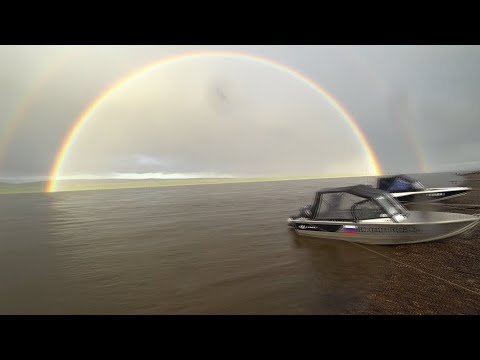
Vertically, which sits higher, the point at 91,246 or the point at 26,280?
the point at 91,246

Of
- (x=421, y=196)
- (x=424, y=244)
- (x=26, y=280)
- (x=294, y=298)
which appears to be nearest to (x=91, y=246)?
(x=26, y=280)

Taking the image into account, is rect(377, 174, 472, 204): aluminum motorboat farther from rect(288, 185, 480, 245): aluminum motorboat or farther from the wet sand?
the wet sand

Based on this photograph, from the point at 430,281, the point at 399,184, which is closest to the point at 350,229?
the point at 430,281

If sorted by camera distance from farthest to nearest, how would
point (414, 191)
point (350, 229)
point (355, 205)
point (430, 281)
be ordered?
1. point (414, 191)
2. point (350, 229)
3. point (355, 205)
4. point (430, 281)

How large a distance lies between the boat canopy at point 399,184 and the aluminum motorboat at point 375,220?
9735mm

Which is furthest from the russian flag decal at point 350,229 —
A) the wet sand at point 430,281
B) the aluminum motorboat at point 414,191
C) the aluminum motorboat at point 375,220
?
the aluminum motorboat at point 414,191

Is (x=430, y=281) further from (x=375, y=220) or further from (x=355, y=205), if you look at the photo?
(x=355, y=205)

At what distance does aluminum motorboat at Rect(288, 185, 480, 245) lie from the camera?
10586 mm

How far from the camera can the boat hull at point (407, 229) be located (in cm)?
1041

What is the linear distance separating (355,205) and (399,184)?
12.2 m

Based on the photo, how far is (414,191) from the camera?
2066cm

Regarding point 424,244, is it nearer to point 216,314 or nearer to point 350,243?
point 350,243

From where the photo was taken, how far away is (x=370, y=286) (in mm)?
7656

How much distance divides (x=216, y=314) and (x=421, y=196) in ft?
69.3
